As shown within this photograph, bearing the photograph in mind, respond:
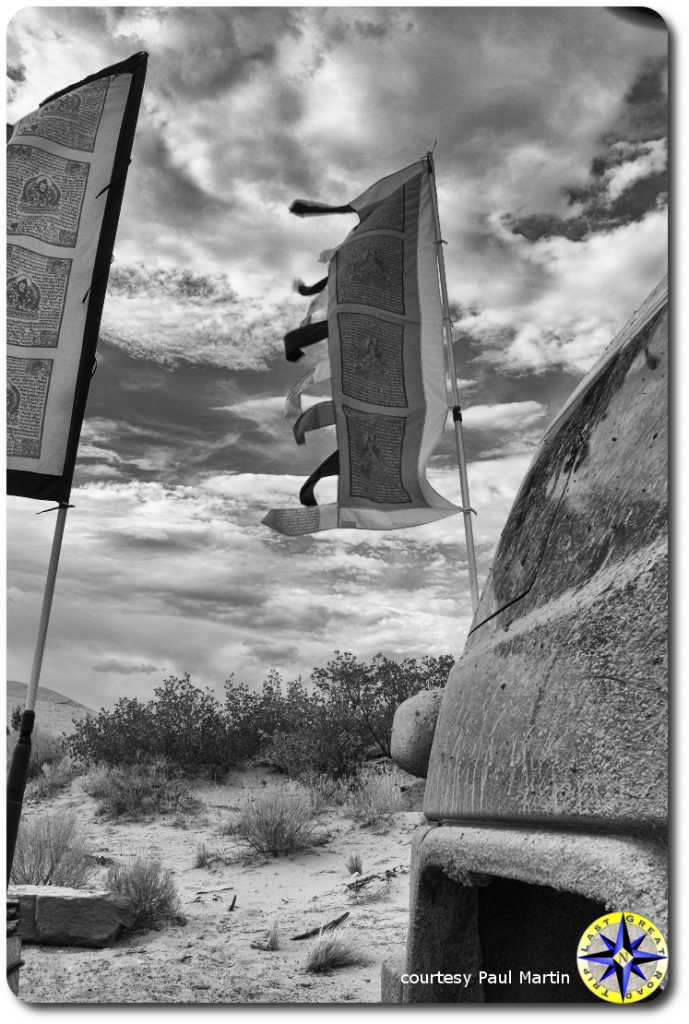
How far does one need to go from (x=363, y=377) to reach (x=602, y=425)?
282 cm

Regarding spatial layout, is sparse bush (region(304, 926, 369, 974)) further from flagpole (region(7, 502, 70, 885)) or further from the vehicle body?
the vehicle body

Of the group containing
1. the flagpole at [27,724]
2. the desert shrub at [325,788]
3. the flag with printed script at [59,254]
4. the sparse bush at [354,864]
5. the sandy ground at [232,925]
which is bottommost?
the sandy ground at [232,925]

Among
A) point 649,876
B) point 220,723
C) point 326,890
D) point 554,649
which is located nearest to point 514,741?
point 554,649

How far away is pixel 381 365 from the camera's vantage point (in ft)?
13.9

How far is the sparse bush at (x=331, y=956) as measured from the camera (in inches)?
179

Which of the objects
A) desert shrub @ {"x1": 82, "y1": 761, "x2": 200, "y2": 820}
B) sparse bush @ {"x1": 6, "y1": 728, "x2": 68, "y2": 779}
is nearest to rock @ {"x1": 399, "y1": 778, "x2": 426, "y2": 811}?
desert shrub @ {"x1": 82, "y1": 761, "x2": 200, "y2": 820}

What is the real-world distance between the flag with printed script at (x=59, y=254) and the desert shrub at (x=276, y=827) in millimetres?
5367

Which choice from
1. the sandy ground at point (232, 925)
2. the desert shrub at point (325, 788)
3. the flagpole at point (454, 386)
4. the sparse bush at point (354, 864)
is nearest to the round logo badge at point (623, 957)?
the sandy ground at point (232, 925)

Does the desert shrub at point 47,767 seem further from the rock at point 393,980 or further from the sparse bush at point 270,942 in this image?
the rock at point 393,980

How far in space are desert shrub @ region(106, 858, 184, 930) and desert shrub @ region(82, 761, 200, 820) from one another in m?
3.39

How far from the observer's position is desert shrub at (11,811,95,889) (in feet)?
20.0

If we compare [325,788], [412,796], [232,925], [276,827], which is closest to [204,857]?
[276,827]

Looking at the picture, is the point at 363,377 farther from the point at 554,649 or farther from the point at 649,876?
the point at 649,876

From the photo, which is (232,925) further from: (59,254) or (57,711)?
(57,711)
